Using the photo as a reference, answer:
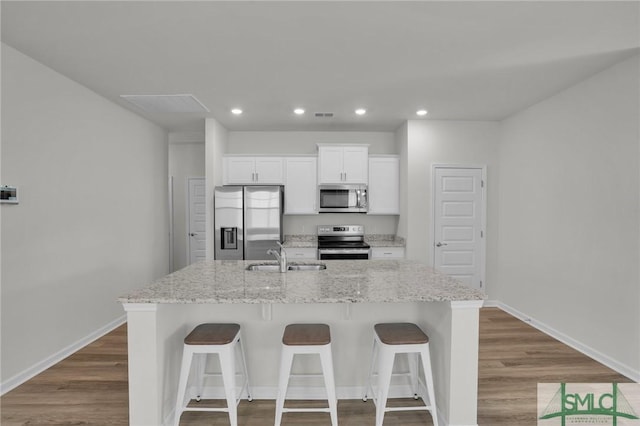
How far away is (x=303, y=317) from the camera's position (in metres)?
2.39

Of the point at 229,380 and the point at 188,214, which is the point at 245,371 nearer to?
the point at 229,380

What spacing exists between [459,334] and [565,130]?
281 cm

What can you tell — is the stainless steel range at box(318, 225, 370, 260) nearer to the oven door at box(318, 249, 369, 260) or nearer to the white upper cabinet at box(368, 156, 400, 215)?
the oven door at box(318, 249, 369, 260)

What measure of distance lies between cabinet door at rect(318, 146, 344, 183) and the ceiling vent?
1.61 m

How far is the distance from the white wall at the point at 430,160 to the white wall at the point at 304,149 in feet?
1.96

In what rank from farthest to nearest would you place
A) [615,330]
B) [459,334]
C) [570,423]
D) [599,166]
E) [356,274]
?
1. [599,166]
2. [615,330]
3. [356,274]
4. [570,423]
5. [459,334]

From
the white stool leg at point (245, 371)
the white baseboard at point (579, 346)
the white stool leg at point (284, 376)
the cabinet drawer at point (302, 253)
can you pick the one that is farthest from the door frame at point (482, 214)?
the white stool leg at point (284, 376)

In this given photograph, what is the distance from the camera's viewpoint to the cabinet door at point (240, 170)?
493 cm

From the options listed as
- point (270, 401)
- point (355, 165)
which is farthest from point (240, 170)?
point (270, 401)

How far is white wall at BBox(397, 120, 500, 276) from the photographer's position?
470cm

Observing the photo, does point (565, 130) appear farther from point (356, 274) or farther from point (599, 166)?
point (356, 274)

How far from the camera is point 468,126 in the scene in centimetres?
474

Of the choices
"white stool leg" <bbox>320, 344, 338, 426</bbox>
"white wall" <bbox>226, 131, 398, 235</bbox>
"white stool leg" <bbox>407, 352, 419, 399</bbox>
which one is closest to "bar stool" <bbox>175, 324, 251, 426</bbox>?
"white stool leg" <bbox>320, 344, 338, 426</bbox>

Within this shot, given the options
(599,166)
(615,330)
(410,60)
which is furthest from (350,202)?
(615,330)
